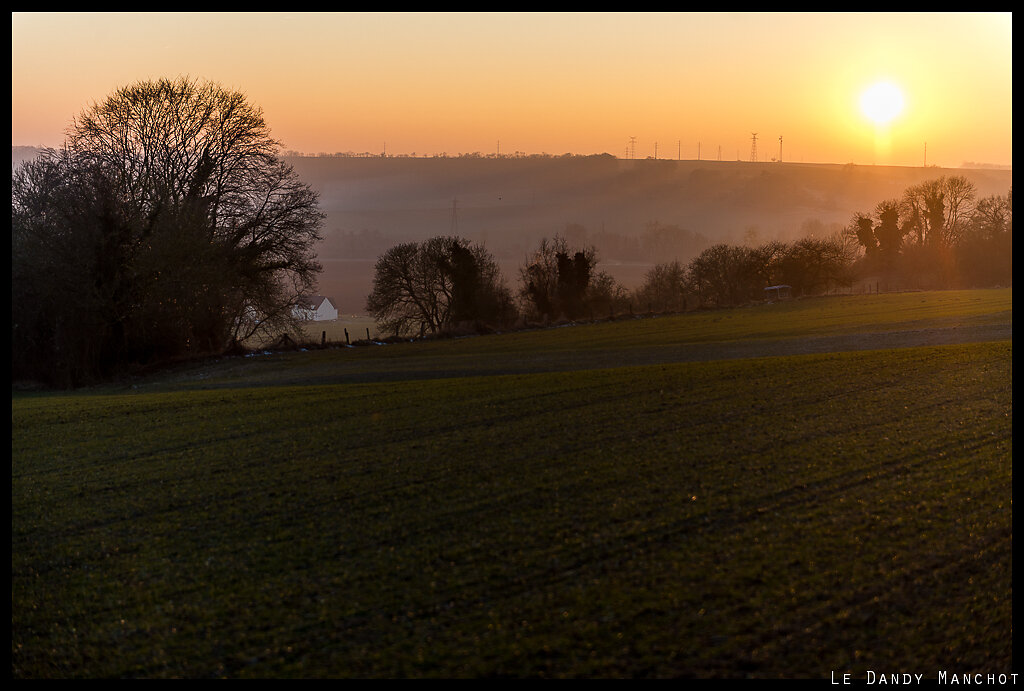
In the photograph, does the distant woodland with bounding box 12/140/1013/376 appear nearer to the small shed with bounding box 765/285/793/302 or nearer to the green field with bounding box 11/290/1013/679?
the small shed with bounding box 765/285/793/302

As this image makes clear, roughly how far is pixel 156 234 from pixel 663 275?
41163 millimetres

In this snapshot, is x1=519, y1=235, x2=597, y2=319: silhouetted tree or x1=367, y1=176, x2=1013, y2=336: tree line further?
x1=519, y1=235, x2=597, y2=319: silhouetted tree

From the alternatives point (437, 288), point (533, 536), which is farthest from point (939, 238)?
point (533, 536)

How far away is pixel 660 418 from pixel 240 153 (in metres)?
31.1

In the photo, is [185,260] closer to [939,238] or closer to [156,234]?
[156,234]

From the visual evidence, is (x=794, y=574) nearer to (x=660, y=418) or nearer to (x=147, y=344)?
(x=660, y=418)

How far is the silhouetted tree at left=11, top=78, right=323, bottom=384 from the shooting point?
31.1 meters

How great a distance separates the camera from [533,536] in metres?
7.86

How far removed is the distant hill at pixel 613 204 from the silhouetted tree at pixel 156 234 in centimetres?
10476

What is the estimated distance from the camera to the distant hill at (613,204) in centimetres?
15312

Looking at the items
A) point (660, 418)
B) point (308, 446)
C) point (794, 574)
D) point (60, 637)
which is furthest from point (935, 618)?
point (308, 446)

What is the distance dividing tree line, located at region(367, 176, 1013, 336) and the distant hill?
58.1 m

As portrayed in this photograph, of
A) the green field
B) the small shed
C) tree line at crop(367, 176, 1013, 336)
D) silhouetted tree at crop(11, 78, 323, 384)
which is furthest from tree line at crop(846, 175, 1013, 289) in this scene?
the green field

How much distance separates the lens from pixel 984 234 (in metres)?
85.7
